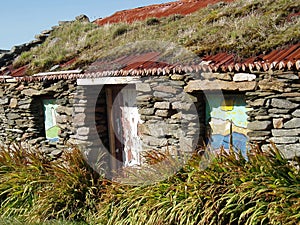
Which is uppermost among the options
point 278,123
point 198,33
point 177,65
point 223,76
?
point 198,33

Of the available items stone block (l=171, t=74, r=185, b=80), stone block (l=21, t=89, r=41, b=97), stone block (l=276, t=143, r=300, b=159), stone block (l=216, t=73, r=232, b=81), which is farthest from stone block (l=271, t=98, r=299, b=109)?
stone block (l=21, t=89, r=41, b=97)

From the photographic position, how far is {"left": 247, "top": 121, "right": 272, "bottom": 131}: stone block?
5.79 m

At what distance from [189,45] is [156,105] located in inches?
46.7

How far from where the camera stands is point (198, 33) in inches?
301

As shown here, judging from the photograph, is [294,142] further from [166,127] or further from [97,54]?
[97,54]

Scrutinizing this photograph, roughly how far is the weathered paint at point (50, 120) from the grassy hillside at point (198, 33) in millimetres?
811

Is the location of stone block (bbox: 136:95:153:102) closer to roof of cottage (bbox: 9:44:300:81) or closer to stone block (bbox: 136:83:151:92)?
stone block (bbox: 136:83:151:92)

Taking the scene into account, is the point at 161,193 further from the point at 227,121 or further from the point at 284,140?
the point at 284,140

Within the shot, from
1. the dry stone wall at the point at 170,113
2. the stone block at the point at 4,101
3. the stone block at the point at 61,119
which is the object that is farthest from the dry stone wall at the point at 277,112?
the stone block at the point at 4,101

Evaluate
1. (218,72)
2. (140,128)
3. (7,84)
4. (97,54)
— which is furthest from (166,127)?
(7,84)

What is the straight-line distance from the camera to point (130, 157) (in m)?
8.25

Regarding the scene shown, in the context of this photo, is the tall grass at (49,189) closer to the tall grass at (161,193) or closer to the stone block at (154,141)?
the tall grass at (161,193)

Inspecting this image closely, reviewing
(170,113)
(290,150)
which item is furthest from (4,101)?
(290,150)

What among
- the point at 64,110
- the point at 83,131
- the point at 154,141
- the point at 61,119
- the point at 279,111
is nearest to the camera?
the point at 279,111
